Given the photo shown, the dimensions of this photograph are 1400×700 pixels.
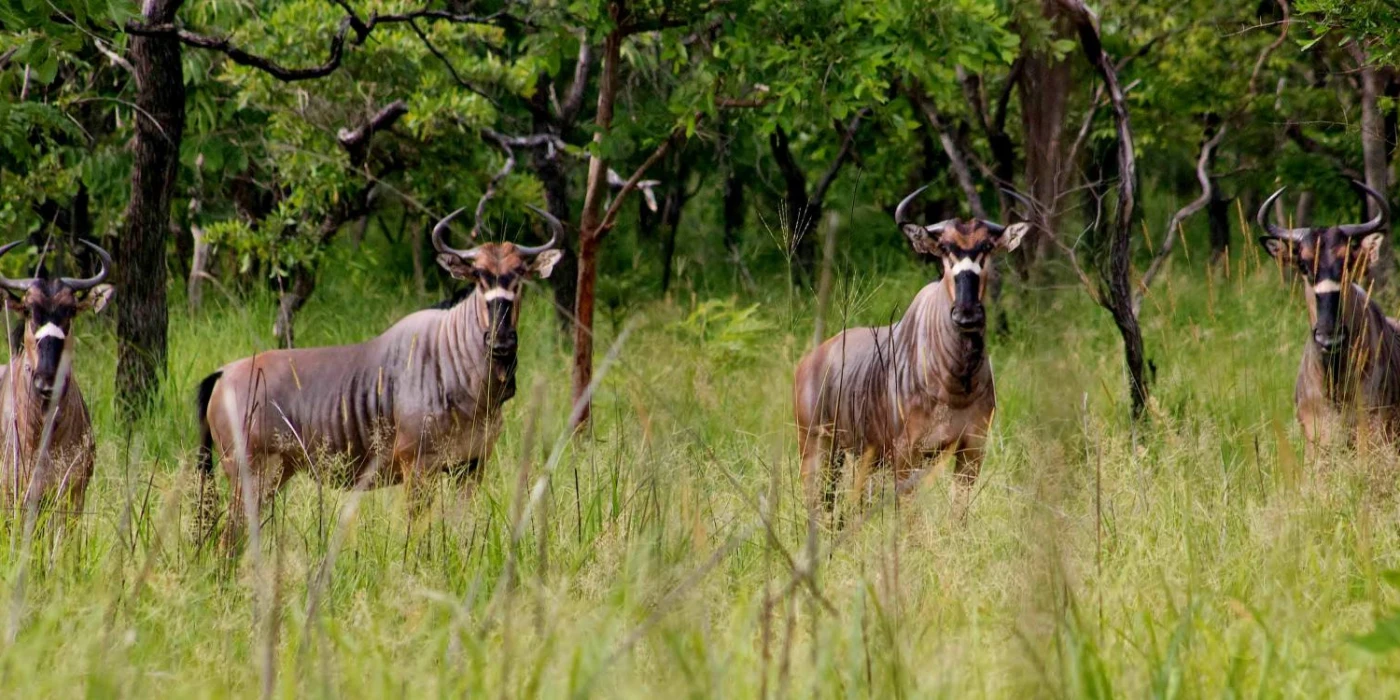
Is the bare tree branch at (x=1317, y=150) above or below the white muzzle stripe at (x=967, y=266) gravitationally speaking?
below

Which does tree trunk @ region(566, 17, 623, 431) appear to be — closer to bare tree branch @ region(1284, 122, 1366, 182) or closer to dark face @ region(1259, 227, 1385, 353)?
dark face @ region(1259, 227, 1385, 353)

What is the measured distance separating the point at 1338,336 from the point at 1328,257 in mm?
452

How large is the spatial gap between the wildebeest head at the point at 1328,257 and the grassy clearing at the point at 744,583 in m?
0.66

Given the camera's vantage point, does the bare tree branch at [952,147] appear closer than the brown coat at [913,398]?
No

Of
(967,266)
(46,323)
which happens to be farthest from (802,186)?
(46,323)

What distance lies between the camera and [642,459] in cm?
476

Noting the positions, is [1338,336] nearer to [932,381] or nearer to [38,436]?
[932,381]

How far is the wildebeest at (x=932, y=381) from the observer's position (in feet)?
21.1

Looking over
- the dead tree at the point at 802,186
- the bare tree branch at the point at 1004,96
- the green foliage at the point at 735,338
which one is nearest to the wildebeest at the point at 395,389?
the green foliage at the point at 735,338

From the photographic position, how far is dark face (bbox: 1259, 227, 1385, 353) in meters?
6.87

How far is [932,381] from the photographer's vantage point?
6574mm

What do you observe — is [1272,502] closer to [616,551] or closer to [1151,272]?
[616,551]

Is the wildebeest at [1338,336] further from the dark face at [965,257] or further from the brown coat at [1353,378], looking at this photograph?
the dark face at [965,257]

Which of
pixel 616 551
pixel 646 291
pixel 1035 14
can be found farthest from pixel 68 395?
pixel 646 291
